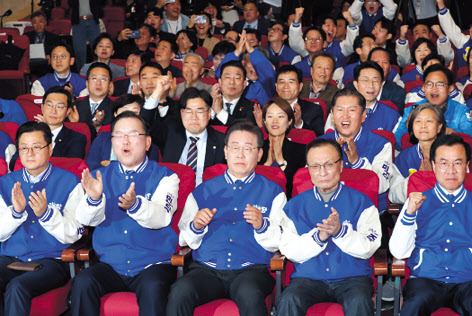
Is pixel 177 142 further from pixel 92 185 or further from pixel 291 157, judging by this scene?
pixel 92 185

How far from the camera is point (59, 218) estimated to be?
3088mm

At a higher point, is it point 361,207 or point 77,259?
point 361,207

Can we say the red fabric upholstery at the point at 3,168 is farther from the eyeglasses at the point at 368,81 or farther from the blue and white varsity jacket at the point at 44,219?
the eyeglasses at the point at 368,81

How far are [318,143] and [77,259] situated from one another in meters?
1.26

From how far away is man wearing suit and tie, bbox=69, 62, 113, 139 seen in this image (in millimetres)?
4906

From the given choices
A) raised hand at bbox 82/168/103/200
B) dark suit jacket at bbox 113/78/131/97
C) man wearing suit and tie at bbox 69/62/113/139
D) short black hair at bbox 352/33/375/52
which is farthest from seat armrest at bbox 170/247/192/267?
short black hair at bbox 352/33/375/52

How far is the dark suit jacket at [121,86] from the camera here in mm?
5695

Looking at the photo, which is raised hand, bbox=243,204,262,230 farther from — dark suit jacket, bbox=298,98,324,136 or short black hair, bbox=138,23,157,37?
short black hair, bbox=138,23,157,37

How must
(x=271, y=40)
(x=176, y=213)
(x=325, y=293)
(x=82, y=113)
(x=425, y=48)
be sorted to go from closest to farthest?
(x=325, y=293) → (x=176, y=213) → (x=82, y=113) → (x=425, y=48) → (x=271, y=40)

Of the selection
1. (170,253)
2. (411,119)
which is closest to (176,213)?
(170,253)

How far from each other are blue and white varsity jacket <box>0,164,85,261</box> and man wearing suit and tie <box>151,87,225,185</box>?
2.47ft

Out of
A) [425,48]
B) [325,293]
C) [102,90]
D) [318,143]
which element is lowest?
[325,293]

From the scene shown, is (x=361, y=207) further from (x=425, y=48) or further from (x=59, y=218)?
(x=425, y=48)

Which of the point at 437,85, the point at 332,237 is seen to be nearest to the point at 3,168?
the point at 332,237
